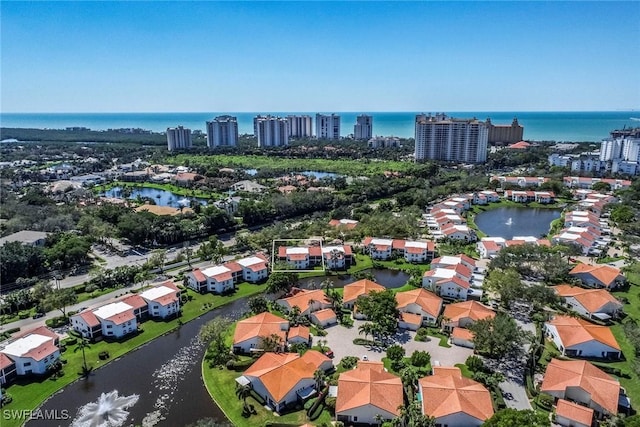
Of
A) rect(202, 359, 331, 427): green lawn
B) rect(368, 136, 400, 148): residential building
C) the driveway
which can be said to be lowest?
rect(202, 359, 331, 427): green lawn

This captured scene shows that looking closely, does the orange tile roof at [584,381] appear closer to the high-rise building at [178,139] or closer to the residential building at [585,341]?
the residential building at [585,341]

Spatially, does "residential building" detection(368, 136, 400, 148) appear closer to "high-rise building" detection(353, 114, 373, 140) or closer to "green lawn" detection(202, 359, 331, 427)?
"high-rise building" detection(353, 114, 373, 140)

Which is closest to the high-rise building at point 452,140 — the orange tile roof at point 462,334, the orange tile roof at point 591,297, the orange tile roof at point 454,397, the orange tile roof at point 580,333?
the orange tile roof at point 591,297

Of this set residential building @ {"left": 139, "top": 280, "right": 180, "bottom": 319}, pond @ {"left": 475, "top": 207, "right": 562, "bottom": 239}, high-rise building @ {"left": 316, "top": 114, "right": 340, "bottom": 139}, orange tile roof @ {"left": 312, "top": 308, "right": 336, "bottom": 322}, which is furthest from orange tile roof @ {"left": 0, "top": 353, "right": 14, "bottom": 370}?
high-rise building @ {"left": 316, "top": 114, "right": 340, "bottom": 139}

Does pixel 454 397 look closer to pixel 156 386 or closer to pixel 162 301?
pixel 156 386

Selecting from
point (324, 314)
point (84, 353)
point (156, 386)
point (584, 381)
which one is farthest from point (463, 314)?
point (84, 353)

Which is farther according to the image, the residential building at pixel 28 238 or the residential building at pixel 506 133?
the residential building at pixel 506 133
